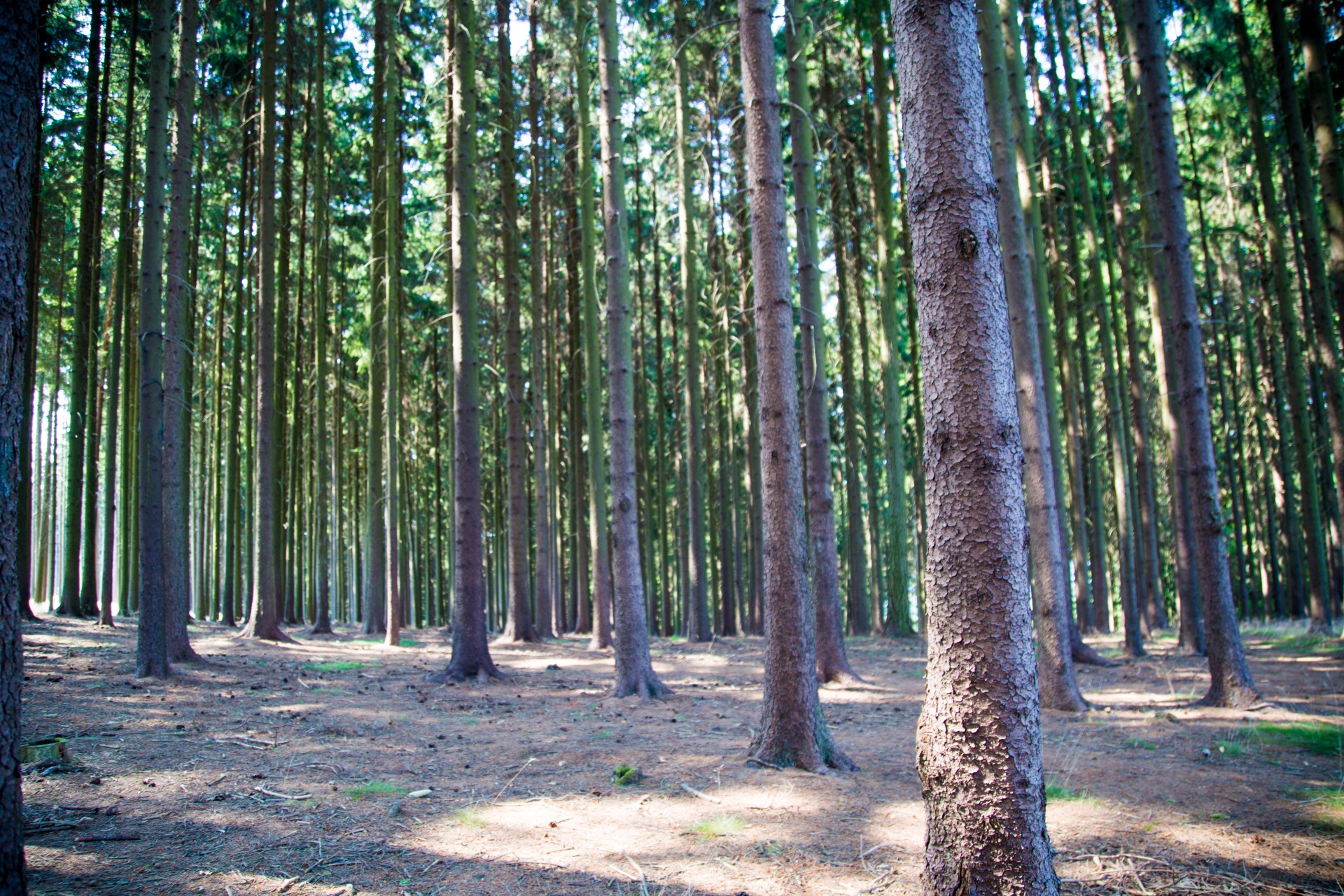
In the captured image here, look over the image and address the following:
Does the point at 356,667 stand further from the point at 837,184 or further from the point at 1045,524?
the point at 837,184

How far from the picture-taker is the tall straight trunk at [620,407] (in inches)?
384

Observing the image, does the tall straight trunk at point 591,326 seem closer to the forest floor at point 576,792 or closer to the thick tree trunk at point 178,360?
the forest floor at point 576,792

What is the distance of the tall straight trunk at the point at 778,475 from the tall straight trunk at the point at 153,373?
6.76m

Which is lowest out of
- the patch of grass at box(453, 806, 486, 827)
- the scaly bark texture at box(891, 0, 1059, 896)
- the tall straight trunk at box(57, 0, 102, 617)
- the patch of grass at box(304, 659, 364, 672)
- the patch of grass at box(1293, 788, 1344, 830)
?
the patch of grass at box(1293, 788, 1344, 830)

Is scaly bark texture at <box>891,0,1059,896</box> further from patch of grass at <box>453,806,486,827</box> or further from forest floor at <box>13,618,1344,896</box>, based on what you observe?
patch of grass at <box>453,806,486,827</box>

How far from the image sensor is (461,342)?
11.4m

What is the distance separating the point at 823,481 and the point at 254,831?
23.1 feet

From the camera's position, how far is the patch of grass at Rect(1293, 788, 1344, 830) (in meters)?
4.82

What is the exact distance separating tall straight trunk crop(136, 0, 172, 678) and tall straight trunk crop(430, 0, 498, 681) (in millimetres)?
3440

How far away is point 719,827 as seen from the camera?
16.2ft

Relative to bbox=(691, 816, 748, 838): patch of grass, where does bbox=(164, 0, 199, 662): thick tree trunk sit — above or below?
above

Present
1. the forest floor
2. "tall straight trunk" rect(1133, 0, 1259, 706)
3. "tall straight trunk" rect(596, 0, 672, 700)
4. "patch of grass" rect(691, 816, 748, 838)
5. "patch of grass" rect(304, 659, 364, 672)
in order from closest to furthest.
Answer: the forest floor
"patch of grass" rect(691, 816, 748, 838)
"tall straight trunk" rect(1133, 0, 1259, 706)
"tall straight trunk" rect(596, 0, 672, 700)
"patch of grass" rect(304, 659, 364, 672)

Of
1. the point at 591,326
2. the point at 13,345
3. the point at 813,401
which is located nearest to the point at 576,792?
the point at 13,345

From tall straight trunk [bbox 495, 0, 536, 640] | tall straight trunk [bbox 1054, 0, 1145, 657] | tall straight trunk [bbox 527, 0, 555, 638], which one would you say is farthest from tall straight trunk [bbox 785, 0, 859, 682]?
tall straight trunk [bbox 527, 0, 555, 638]
